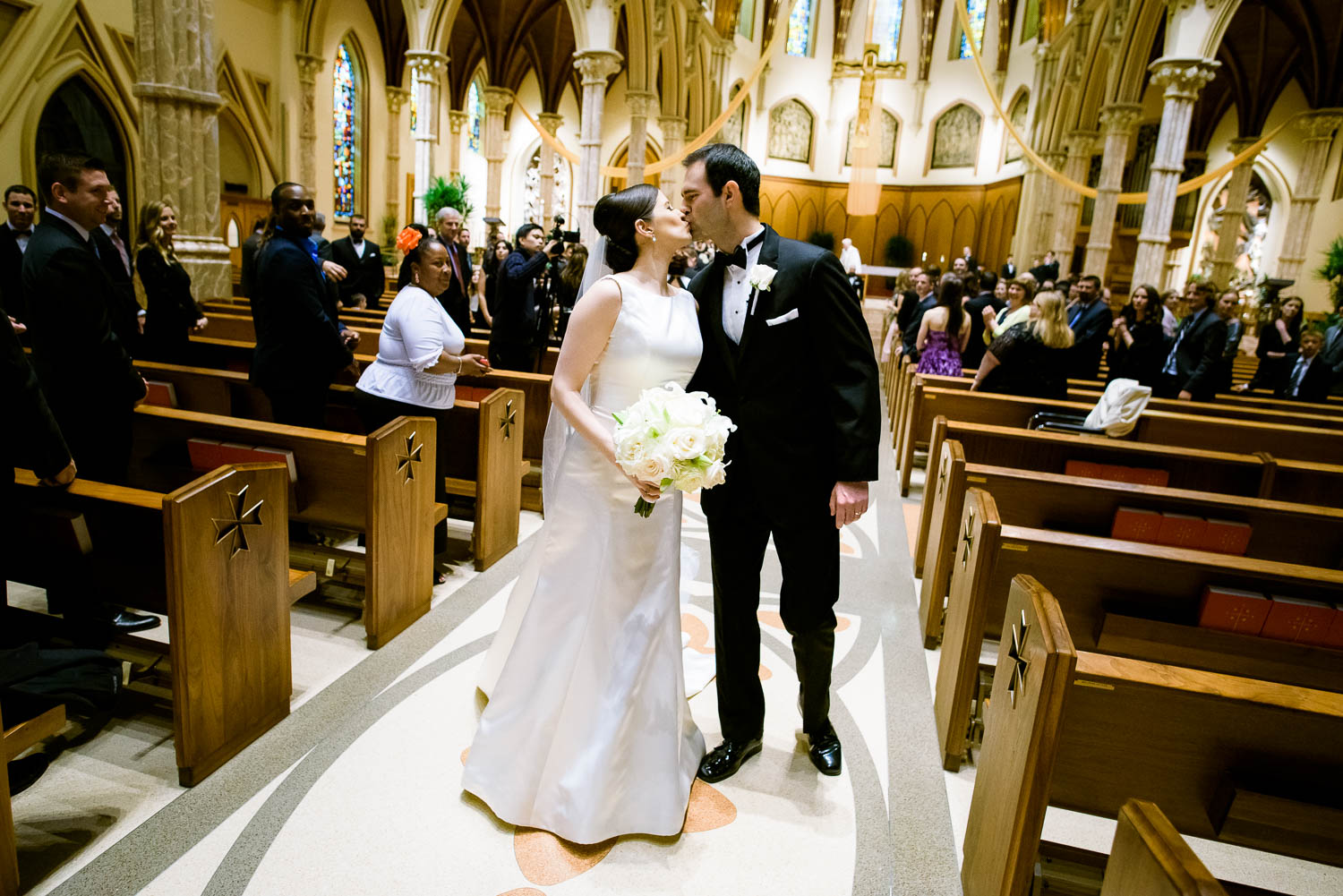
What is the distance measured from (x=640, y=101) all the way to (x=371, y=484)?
13.6 m

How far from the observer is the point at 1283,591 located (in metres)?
2.40

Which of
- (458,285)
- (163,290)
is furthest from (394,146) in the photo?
(163,290)

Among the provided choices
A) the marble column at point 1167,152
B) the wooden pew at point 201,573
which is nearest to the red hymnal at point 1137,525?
the wooden pew at point 201,573

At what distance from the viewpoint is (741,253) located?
2.22m

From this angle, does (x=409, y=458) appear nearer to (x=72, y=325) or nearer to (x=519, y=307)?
(x=72, y=325)

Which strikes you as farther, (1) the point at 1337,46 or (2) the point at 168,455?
(1) the point at 1337,46

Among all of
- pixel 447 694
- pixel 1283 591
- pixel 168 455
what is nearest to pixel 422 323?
pixel 168 455

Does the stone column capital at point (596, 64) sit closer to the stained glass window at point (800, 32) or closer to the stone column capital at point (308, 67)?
the stone column capital at point (308, 67)

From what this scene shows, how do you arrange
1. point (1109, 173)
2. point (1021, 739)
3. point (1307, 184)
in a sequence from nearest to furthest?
point (1021, 739)
point (1109, 173)
point (1307, 184)

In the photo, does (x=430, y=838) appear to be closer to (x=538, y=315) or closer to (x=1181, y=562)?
(x=1181, y=562)

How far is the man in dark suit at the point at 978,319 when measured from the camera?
7371 mm

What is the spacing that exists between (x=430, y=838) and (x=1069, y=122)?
18.0 meters

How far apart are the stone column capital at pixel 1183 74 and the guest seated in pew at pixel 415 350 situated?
11.0 meters

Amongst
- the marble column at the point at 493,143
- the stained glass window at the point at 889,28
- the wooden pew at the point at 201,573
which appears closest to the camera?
the wooden pew at the point at 201,573
